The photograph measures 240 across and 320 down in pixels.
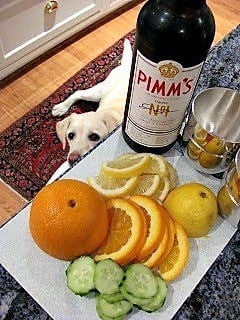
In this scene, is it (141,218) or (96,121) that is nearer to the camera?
(141,218)

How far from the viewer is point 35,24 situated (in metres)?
1.61

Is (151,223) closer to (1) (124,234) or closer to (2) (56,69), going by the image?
(1) (124,234)

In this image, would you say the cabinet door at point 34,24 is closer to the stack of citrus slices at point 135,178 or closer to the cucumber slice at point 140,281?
the stack of citrus slices at point 135,178

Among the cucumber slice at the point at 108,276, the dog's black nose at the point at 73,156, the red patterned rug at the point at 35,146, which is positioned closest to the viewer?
the cucumber slice at the point at 108,276

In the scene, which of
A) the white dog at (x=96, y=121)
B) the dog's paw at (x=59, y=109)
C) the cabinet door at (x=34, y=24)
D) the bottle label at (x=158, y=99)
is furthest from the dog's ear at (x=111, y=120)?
the bottle label at (x=158, y=99)

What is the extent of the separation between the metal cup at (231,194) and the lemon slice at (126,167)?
11 cm

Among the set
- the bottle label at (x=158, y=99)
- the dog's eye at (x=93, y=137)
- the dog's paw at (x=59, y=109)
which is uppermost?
the bottle label at (x=158, y=99)

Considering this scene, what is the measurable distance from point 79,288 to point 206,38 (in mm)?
321

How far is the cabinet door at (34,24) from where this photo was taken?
1507 mm

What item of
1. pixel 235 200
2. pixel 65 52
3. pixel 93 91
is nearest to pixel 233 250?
pixel 235 200

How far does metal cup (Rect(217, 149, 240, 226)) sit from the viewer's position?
1.74ft

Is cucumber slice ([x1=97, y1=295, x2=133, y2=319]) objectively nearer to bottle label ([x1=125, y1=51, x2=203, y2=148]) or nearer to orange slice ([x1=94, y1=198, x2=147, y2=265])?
orange slice ([x1=94, y1=198, x2=147, y2=265])

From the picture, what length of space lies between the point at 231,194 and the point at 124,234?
0.16 meters

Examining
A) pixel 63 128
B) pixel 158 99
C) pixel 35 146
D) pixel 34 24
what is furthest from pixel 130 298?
pixel 34 24
